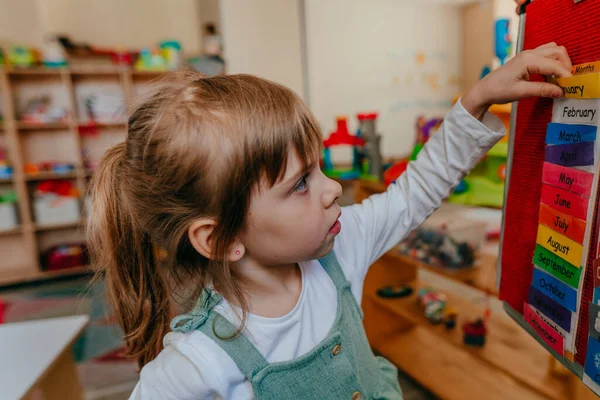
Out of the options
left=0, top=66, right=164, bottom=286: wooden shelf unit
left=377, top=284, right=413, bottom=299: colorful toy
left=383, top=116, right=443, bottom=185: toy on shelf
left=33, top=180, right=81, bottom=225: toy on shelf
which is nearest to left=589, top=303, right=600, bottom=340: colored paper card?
left=383, top=116, right=443, bottom=185: toy on shelf

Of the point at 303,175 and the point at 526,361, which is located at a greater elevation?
the point at 303,175

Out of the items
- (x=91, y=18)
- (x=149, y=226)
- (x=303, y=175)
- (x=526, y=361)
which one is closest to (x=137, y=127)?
(x=149, y=226)

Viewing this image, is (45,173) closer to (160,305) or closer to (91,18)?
(91,18)

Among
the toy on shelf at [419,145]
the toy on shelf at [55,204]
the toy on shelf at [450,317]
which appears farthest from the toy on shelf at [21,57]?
the toy on shelf at [450,317]

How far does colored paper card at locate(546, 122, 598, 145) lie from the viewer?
45 cm

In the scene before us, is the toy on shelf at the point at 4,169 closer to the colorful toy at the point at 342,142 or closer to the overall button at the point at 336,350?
the colorful toy at the point at 342,142

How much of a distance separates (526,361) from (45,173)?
10.1ft

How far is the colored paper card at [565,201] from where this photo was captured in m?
0.46

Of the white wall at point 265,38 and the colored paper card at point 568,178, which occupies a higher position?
the white wall at point 265,38

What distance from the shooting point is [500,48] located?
115 cm

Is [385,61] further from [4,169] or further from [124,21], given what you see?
[4,169]

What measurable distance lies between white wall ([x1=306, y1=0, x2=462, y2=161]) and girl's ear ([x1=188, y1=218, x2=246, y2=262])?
2.02 meters

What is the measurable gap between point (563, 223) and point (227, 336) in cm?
45

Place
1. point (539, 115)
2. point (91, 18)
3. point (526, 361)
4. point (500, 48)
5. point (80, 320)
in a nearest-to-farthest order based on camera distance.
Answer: point (539, 115), point (80, 320), point (500, 48), point (526, 361), point (91, 18)
